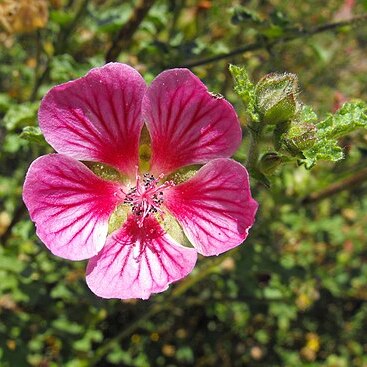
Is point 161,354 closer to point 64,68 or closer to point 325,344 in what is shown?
point 325,344

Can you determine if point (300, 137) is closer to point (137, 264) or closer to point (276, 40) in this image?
point (137, 264)

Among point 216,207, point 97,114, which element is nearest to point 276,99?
point 216,207

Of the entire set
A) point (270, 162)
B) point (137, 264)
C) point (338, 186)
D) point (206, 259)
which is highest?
point (270, 162)

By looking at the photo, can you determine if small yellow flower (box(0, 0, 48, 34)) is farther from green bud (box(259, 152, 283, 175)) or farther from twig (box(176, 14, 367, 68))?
A: green bud (box(259, 152, 283, 175))

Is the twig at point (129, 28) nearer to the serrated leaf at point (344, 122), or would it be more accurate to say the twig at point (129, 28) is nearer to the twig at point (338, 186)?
the serrated leaf at point (344, 122)

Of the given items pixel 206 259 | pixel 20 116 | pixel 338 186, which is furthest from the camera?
pixel 206 259

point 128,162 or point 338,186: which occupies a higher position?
point 128,162

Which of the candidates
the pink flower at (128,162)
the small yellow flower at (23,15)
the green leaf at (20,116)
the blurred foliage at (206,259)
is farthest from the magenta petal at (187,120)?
the small yellow flower at (23,15)
